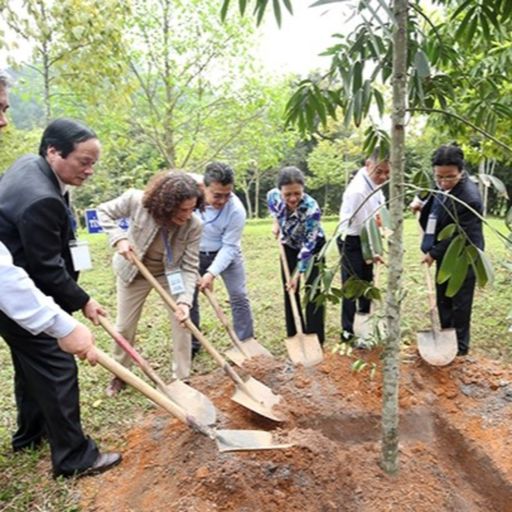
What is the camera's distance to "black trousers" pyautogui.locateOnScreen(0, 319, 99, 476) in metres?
2.22

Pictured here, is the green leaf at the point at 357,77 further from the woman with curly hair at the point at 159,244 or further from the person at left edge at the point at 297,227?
the person at left edge at the point at 297,227

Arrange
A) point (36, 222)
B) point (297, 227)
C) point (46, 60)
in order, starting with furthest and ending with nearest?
point (46, 60) → point (297, 227) → point (36, 222)

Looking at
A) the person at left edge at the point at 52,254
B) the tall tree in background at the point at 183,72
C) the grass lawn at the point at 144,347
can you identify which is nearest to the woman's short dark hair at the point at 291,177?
the grass lawn at the point at 144,347

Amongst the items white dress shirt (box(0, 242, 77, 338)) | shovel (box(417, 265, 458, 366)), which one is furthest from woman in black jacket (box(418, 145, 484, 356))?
white dress shirt (box(0, 242, 77, 338))

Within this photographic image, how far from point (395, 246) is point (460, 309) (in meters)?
1.76

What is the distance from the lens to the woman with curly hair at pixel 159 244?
9.36 feet

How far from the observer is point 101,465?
2424 millimetres

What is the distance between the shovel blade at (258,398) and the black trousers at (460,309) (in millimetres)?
1500

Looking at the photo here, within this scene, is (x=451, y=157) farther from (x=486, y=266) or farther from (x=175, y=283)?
(x=175, y=283)

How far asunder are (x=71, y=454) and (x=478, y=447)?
2216 millimetres

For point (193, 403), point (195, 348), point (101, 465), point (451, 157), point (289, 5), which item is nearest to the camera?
point (289, 5)

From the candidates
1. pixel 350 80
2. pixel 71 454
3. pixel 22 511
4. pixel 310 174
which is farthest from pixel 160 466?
pixel 310 174

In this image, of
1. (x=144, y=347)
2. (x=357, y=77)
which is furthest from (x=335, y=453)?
(x=144, y=347)

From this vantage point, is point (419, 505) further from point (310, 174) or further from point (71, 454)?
point (310, 174)
